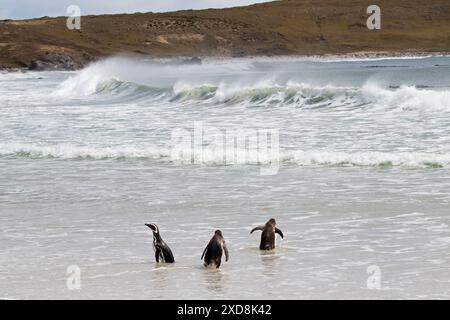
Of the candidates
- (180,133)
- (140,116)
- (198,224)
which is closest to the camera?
(198,224)

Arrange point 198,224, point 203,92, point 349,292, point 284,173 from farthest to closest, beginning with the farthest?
point 203,92, point 284,173, point 198,224, point 349,292

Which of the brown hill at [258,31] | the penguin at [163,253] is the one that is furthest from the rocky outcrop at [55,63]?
the penguin at [163,253]

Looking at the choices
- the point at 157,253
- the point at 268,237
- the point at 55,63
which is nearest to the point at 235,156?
the point at 268,237

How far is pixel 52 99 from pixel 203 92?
325 inches

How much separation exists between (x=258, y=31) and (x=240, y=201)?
13690 cm

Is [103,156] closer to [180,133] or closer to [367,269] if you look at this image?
[180,133]

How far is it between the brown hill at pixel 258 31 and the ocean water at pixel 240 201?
8418 cm

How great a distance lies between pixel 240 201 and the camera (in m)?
13.6

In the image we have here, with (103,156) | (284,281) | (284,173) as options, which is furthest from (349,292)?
(103,156)

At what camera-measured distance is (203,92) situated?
33.7 metres

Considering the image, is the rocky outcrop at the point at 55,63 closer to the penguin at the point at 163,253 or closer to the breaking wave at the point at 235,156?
the breaking wave at the point at 235,156

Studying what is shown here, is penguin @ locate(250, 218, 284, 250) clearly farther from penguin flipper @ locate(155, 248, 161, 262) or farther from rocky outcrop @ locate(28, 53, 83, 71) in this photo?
rocky outcrop @ locate(28, 53, 83, 71)

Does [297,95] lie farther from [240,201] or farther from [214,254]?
[214,254]

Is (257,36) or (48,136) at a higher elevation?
(257,36)
